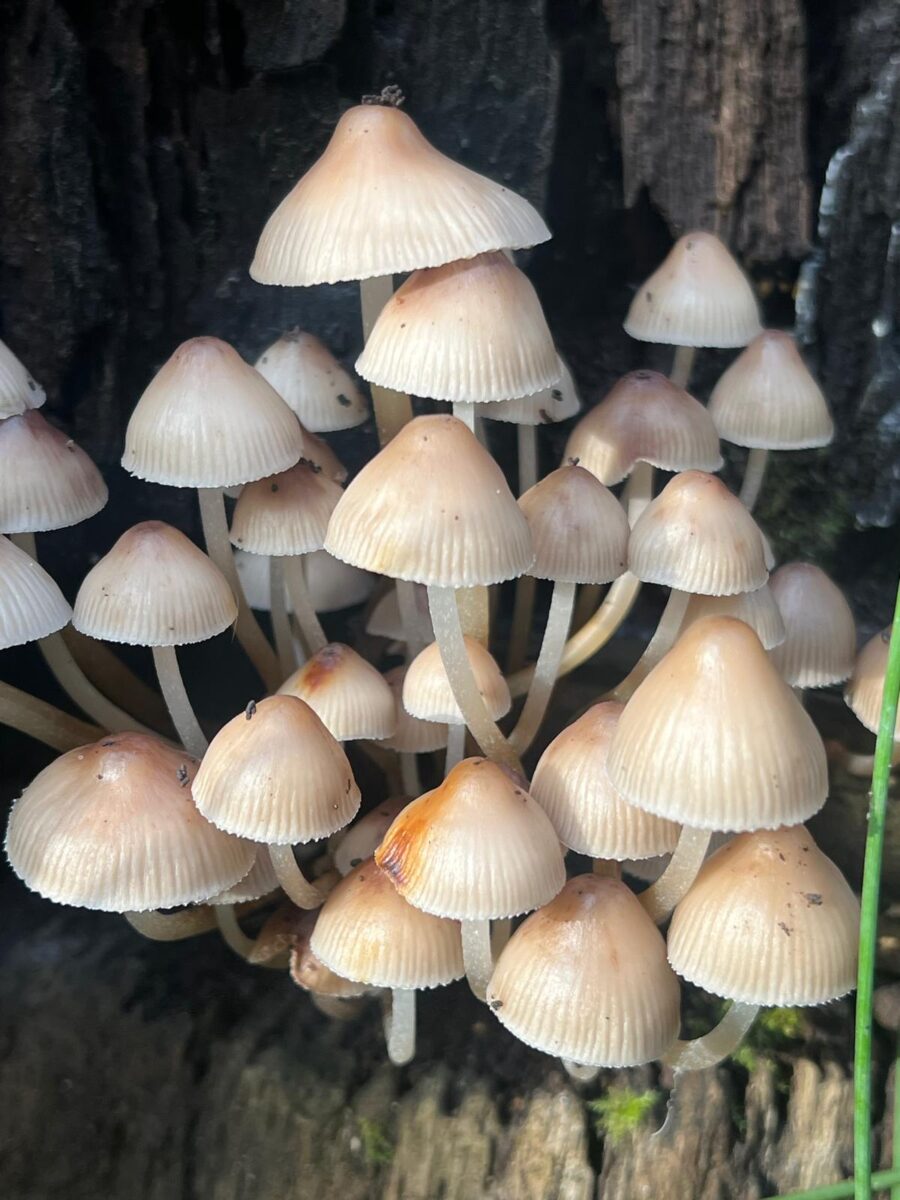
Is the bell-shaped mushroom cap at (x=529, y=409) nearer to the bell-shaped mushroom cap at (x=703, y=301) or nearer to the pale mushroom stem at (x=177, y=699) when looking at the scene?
the bell-shaped mushroom cap at (x=703, y=301)

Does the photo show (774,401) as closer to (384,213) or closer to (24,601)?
(384,213)

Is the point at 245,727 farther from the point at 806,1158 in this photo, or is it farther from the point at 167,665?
the point at 806,1158

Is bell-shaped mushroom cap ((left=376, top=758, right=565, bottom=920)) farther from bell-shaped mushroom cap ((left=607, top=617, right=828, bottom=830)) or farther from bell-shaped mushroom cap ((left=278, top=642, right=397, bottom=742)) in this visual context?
bell-shaped mushroom cap ((left=278, top=642, right=397, bottom=742))

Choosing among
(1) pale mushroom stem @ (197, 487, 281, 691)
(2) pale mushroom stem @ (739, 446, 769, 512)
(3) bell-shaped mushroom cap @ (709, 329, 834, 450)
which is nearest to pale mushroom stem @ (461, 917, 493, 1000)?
(1) pale mushroom stem @ (197, 487, 281, 691)

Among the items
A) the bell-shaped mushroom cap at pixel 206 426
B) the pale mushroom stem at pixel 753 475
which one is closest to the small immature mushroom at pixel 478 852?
the bell-shaped mushroom cap at pixel 206 426

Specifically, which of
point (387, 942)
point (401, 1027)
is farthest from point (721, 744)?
point (401, 1027)
